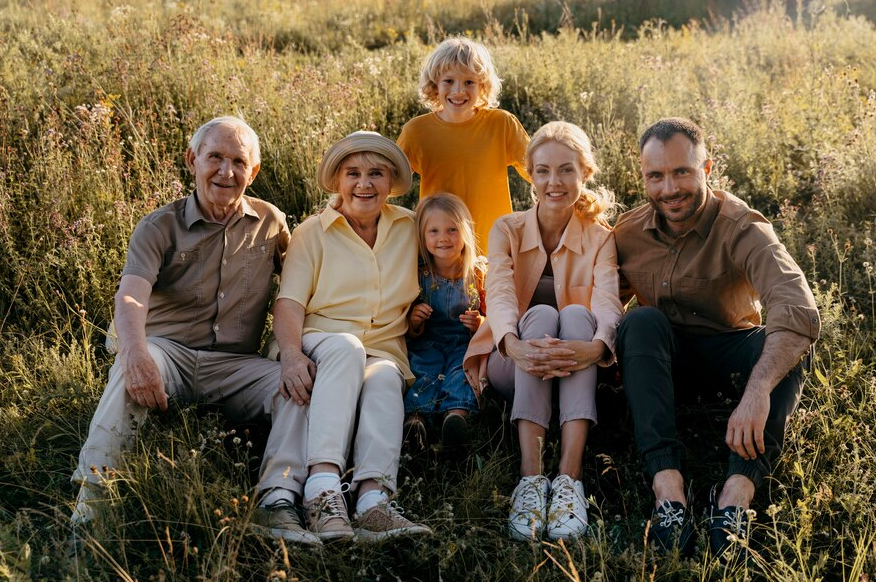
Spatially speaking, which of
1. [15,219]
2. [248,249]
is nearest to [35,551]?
[248,249]

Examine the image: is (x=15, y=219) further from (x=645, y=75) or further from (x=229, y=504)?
(x=645, y=75)

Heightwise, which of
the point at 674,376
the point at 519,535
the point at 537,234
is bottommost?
the point at 519,535

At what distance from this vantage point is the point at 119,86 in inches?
241

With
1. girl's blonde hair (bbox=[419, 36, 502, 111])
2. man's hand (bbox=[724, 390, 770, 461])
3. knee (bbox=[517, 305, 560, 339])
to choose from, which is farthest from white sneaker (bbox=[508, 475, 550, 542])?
girl's blonde hair (bbox=[419, 36, 502, 111])

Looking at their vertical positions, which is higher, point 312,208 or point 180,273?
point 312,208

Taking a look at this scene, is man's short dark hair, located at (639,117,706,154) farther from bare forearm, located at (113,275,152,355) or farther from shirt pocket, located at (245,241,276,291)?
bare forearm, located at (113,275,152,355)

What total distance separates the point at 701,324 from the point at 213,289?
2268mm

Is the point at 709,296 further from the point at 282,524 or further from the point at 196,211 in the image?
Result: the point at 196,211

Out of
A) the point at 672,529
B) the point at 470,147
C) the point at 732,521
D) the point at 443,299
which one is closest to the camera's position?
the point at 732,521

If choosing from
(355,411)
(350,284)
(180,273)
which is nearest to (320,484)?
(355,411)

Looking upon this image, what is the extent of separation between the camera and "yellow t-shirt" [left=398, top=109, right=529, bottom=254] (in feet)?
15.6

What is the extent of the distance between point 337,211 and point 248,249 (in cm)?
47

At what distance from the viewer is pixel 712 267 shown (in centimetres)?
363

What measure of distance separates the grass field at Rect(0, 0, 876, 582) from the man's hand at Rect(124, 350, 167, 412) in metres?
0.16
